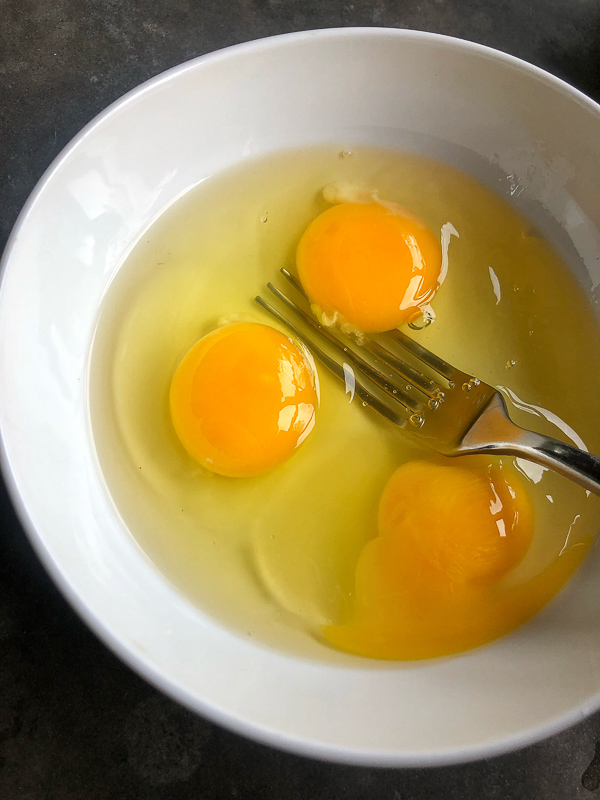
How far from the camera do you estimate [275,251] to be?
5.21 ft

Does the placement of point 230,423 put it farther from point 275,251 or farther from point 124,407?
point 275,251

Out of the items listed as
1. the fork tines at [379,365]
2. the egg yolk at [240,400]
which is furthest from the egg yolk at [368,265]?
the egg yolk at [240,400]

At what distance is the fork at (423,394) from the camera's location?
128 cm

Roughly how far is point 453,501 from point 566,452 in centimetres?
29

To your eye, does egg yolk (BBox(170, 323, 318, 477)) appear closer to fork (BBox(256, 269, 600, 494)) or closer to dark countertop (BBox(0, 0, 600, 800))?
fork (BBox(256, 269, 600, 494))

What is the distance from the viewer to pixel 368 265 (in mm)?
1473

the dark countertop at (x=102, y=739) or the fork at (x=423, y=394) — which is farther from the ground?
the fork at (x=423, y=394)

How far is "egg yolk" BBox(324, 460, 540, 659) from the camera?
1.36 metres

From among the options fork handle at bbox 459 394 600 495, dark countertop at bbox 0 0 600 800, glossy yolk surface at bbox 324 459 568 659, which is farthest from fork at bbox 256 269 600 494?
dark countertop at bbox 0 0 600 800

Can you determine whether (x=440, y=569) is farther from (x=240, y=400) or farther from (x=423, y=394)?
(x=240, y=400)

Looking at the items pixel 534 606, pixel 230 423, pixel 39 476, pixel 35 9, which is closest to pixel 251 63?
pixel 35 9

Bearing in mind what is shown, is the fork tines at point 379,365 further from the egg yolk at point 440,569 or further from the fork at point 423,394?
the egg yolk at point 440,569

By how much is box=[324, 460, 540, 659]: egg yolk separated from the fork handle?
12 centimetres

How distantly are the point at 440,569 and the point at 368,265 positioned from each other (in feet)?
2.45
